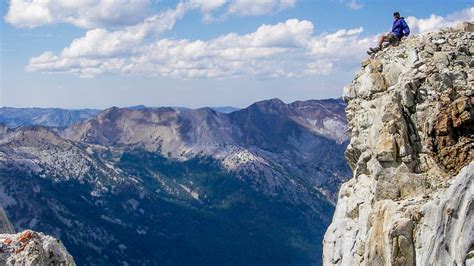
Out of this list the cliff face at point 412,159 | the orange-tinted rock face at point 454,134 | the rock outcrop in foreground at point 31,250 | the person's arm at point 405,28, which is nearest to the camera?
the cliff face at point 412,159

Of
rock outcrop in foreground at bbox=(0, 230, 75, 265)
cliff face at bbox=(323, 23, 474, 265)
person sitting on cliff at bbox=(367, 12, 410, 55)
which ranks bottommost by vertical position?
rock outcrop in foreground at bbox=(0, 230, 75, 265)

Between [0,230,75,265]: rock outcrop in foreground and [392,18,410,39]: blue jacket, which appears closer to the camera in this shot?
[0,230,75,265]: rock outcrop in foreground

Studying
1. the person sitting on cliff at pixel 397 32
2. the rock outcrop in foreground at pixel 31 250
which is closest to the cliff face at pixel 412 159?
the person sitting on cliff at pixel 397 32

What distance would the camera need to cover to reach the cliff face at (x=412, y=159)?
28.6m

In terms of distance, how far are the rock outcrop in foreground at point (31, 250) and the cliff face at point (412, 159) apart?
17027mm

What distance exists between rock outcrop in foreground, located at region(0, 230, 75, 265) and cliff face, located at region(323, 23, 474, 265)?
1703 centimetres

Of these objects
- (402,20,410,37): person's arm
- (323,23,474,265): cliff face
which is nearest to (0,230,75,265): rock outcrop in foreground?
(323,23,474,265): cliff face

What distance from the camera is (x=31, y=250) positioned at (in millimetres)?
31641

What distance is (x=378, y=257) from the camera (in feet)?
103

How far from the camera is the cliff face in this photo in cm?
2862

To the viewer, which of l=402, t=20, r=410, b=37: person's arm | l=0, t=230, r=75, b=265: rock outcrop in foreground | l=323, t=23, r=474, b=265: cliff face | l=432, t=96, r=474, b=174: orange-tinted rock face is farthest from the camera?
l=402, t=20, r=410, b=37: person's arm

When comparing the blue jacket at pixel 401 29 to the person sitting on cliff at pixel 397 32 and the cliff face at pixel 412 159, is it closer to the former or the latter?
the person sitting on cliff at pixel 397 32

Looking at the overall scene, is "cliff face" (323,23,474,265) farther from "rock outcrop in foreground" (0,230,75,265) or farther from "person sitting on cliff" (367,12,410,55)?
"rock outcrop in foreground" (0,230,75,265)

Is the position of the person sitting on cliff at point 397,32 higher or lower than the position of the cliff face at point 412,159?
higher
